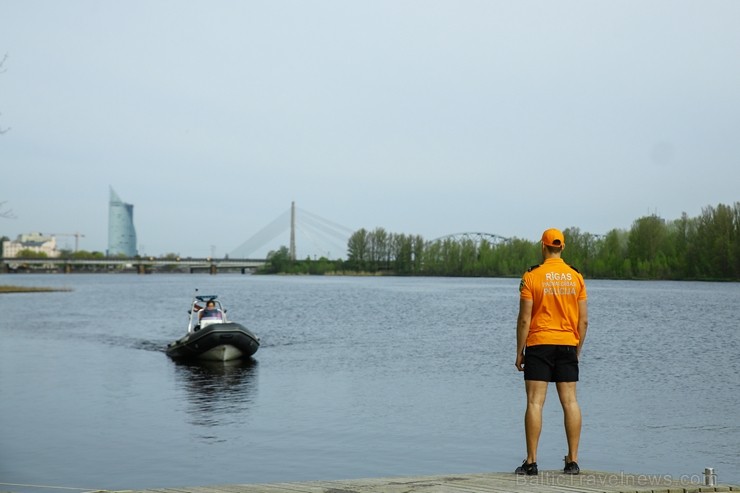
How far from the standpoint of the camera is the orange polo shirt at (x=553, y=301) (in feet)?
29.6

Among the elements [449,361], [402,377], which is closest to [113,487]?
[402,377]

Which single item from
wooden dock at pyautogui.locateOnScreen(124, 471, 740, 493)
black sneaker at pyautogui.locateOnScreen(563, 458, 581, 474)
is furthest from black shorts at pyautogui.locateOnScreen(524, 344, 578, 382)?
wooden dock at pyautogui.locateOnScreen(124, 471, 740, 493)

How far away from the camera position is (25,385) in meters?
26.7

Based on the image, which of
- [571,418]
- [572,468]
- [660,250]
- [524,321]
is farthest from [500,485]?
[660,250]

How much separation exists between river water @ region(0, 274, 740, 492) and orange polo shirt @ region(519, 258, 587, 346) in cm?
649

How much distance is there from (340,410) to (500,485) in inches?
522

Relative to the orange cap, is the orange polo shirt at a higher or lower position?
lower

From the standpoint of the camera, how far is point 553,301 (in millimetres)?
9039

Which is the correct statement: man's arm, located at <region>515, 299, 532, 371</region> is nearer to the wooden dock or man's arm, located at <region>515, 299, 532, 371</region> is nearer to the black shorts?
the black shorts

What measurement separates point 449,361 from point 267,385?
926 cm

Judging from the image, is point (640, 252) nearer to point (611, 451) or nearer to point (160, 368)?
point (160, 368)

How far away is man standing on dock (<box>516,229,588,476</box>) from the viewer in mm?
9023

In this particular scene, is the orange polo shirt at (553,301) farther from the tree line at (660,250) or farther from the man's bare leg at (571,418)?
the tree line at (660,250)

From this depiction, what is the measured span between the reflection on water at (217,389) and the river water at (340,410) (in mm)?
71
